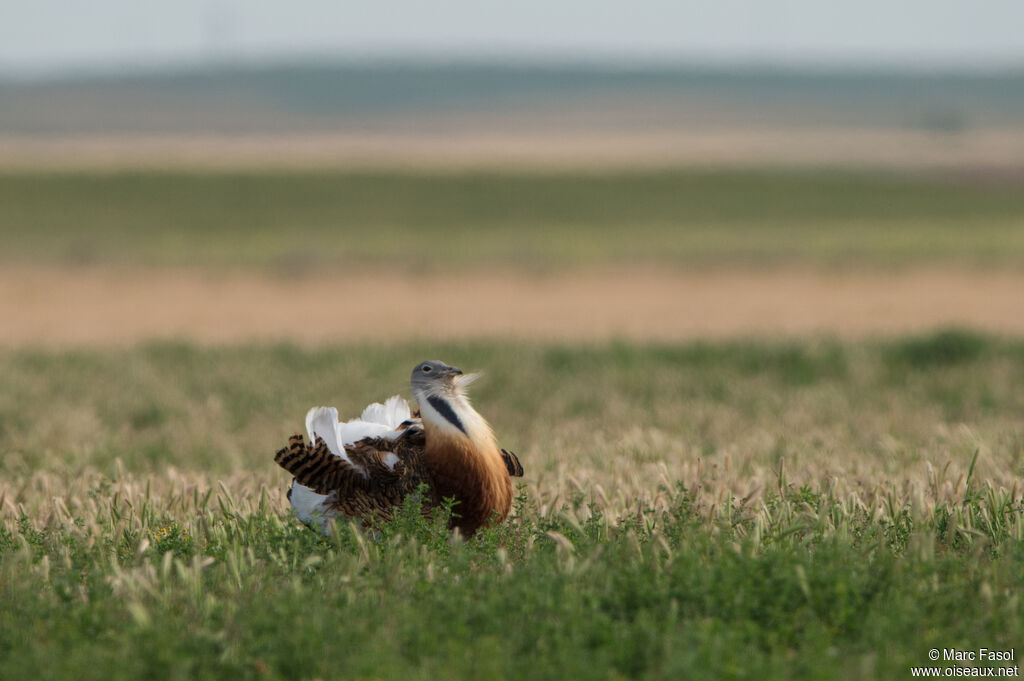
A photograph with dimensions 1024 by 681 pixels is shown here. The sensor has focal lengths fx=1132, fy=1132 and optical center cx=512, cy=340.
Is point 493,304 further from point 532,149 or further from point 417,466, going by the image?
point 532,149

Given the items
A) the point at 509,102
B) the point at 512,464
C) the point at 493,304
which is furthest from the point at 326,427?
the point at 509,102

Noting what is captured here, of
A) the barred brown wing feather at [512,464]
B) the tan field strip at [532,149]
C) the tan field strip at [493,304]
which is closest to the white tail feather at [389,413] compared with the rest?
the barred brown wing feather at [512,464]

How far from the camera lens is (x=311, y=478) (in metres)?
4.69

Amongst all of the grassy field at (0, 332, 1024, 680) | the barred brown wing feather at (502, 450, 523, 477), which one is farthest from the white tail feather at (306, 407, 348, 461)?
the barred brown wing feather at (502, 450, 523, 477)

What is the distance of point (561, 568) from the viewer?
13.4ft

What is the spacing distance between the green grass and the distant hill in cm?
7572

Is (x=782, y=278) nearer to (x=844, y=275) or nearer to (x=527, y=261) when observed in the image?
(x=844, y=275)

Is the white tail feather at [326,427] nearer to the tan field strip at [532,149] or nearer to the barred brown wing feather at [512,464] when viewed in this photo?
the barred brown wing feather at [512,464]

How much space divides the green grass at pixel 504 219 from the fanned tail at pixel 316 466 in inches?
1098

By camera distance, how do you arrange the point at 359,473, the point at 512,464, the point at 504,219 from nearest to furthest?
the point at 359,473
the point at 512,464
the point at 504,219

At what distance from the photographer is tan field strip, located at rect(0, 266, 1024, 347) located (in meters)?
18.2

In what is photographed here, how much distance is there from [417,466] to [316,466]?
42 cm

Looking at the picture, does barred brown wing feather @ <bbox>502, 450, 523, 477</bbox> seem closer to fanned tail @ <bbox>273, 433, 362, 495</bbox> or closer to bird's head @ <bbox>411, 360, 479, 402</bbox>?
bird's head @ <bbox>411, 360, 479, 402</bbox>

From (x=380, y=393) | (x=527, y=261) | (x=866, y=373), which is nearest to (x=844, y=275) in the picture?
(x=527, y=261)
